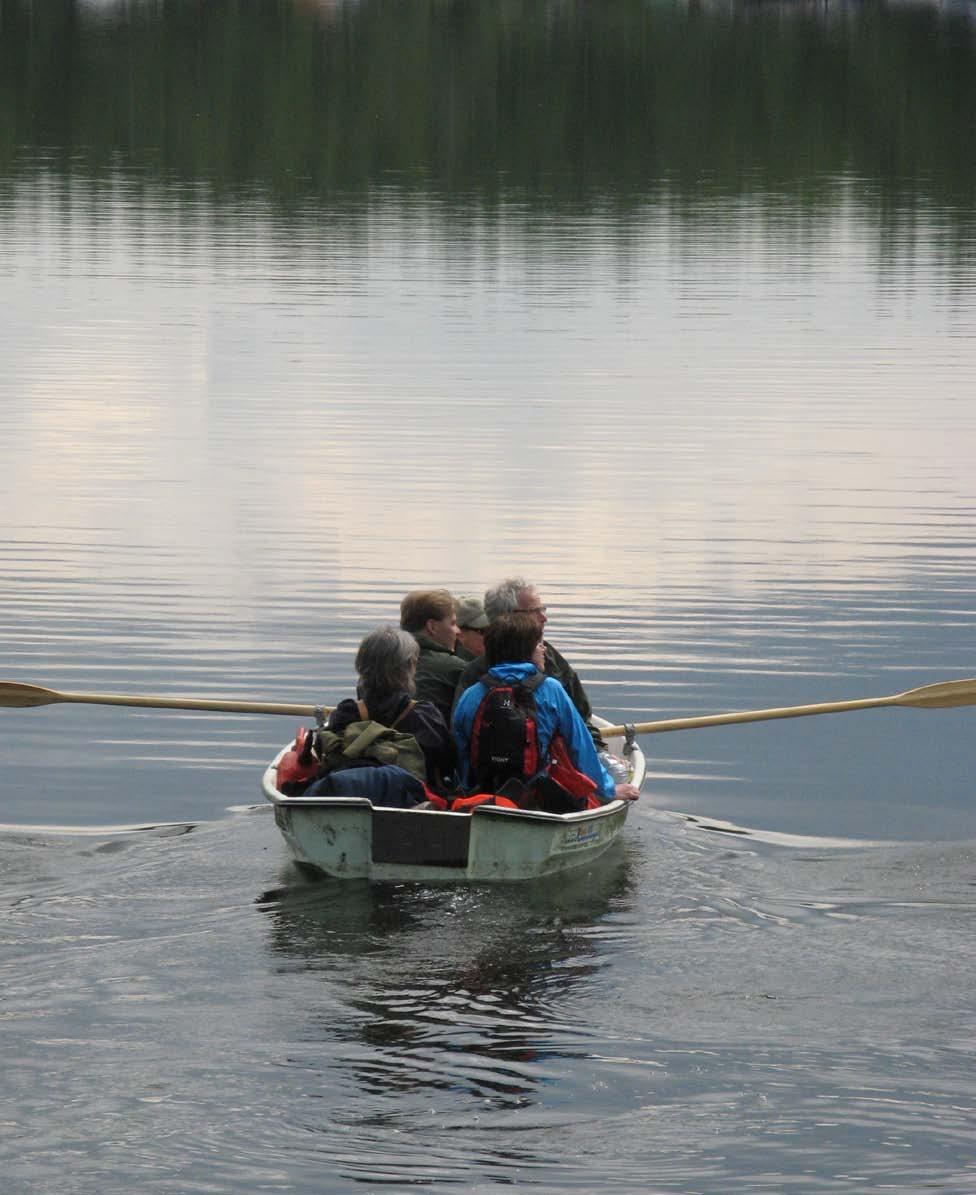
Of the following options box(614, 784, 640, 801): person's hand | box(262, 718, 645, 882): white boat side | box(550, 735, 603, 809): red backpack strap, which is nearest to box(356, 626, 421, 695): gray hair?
box(262, 718, 645, 882): white boat side

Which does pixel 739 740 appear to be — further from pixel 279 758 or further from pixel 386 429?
pixel 386 429

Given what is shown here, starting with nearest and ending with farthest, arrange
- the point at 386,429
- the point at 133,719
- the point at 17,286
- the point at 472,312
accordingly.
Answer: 1. the point at 133,719
2. the point at 386,429
3. the point at 472,312
4. the point at 17,286

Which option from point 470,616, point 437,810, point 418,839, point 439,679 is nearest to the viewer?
point 418,839

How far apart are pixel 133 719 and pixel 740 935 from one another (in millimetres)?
6202

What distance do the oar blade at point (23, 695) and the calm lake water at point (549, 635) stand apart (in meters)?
0.36

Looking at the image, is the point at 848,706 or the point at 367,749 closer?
the point at 367,749

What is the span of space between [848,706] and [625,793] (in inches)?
113

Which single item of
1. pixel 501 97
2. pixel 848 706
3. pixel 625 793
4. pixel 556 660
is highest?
pixel 501 97

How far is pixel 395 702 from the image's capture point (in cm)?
1158

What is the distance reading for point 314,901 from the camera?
35.8ft

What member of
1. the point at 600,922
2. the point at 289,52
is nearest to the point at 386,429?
the point at 600,922

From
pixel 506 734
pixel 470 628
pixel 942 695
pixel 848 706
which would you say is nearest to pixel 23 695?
pixel 470 628

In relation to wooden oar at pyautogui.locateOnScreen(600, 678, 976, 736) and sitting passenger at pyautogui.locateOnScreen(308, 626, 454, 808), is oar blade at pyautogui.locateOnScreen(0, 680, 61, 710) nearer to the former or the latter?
sitting passenger at pyautogui.locateOnScreen(308, 626, 454, 808)

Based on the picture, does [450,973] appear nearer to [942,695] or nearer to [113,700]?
[113,700]
